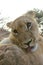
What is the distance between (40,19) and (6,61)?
3.80 meters

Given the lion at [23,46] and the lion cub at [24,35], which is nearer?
the lion at [23,46]

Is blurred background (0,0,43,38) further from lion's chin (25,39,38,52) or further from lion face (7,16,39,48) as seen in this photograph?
lion's chin (25,39,38,52)

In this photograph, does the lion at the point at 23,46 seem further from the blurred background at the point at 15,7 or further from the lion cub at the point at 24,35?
the blurred background at the point at 15,7

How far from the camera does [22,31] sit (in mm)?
1947

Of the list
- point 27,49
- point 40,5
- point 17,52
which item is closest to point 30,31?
point 27,49

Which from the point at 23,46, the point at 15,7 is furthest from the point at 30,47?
the point at 15,7

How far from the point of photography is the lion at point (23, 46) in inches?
63.7

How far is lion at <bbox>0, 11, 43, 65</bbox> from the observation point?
162cm

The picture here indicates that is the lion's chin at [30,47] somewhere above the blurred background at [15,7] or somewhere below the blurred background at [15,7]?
below

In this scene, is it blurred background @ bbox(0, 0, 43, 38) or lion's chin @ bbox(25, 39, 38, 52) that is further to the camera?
blurred background @ bbox(0, 0, 43, 38)

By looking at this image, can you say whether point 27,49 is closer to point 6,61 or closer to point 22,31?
point 22,31

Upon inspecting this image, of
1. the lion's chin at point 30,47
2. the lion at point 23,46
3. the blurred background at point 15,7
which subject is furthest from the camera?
the blurred background at point 15,7

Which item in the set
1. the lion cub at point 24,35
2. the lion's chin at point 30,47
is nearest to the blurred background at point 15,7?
the lion cub at point 24,35

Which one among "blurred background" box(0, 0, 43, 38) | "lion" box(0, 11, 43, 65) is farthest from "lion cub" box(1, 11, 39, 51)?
"blurred background" box(0, 0, 43, 38)
